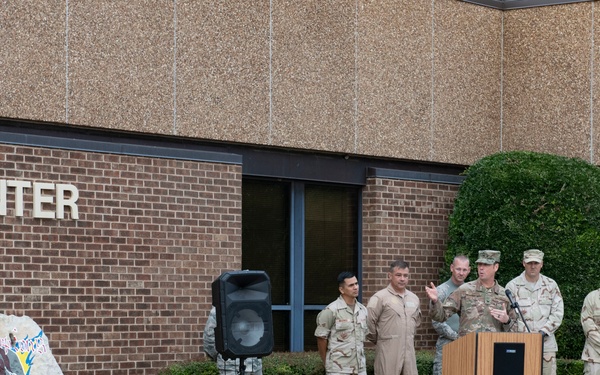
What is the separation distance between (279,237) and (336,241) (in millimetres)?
1053

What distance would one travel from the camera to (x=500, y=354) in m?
12.6

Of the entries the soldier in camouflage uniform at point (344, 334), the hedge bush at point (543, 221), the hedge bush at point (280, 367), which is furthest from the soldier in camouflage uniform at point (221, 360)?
the hedge bush at point (543, 221)

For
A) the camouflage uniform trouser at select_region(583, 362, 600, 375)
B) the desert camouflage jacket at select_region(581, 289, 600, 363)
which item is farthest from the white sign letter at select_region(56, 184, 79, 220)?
the camouflage uniform trouser at select_region(583, 362, 600, 375)

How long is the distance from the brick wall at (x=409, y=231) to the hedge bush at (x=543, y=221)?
476 mm

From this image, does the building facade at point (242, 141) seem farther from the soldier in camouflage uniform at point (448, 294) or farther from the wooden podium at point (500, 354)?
the wooden podium at point (500, 354)

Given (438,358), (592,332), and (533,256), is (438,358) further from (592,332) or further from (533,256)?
(592,332)

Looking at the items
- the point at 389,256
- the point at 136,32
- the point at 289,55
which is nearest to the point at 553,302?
the point at 389,256

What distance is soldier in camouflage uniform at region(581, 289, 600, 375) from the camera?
14680mm

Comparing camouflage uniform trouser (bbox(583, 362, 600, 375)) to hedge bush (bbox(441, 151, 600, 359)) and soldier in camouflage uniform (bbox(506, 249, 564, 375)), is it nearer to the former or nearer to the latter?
soldier in camouflage uniform (bbox(506, 249, 564, 375))

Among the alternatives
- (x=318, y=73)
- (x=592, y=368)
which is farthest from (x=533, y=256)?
(x=318, y=73)

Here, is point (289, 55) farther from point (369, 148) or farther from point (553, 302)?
point (553, 302)

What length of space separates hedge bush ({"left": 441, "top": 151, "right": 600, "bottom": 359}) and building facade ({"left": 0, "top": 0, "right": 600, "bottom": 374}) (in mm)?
902

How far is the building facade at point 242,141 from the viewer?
14.1 metres

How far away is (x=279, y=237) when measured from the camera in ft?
55.2
